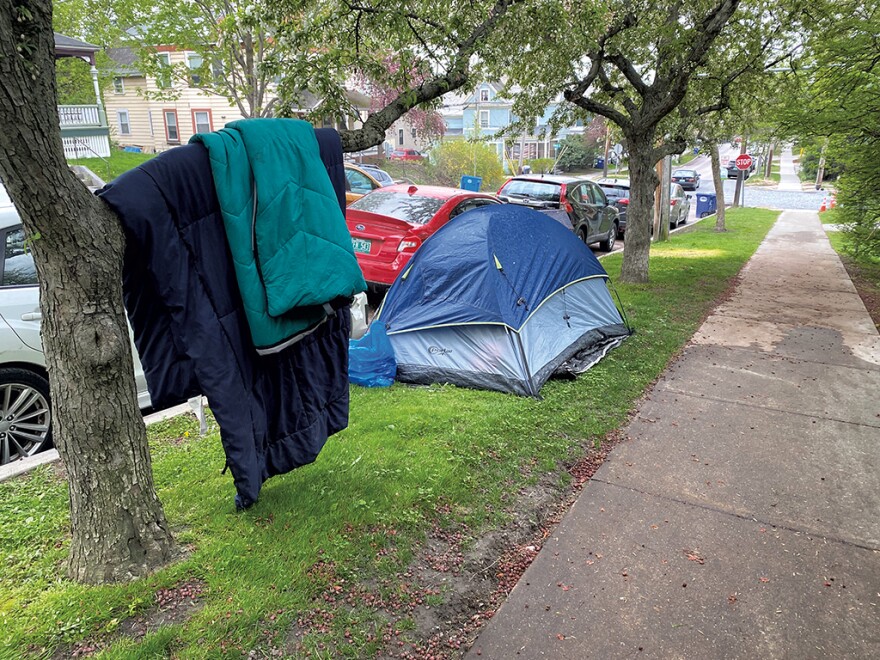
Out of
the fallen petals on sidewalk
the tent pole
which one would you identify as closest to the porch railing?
the tent pole

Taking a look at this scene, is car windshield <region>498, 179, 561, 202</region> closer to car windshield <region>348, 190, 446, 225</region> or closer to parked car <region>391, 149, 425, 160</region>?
car windshield <region>348, 190, 446, 225</region>

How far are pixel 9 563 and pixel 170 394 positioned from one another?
1.15 metres

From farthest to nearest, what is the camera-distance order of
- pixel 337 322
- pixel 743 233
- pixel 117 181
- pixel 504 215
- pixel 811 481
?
pixel 743 233
pixel 504 215
pixel 811 481
pixel 337 322
pixel 117 181

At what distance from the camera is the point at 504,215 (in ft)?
20.3

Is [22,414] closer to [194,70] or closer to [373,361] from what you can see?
[373,361]

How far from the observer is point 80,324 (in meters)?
2.44

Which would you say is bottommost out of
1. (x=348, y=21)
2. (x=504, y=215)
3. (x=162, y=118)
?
(x=504, y=215)

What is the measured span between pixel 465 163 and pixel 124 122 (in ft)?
59.0

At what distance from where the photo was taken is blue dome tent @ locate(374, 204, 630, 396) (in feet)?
18.0

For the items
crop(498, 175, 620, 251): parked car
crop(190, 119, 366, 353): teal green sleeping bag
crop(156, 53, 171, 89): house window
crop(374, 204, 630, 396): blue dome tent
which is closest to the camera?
crop(190, 119, 366, 353): teal green sleeping bag

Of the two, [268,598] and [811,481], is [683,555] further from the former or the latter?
[268,598]

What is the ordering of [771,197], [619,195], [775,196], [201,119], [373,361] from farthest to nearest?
1. [775,196]
2. [771,197]
3. [201,119]
4. [619,195]
5. [373,361]

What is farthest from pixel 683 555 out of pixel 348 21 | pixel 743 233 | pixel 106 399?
pixel 743 233

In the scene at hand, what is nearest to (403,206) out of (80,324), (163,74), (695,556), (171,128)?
(695,556)
